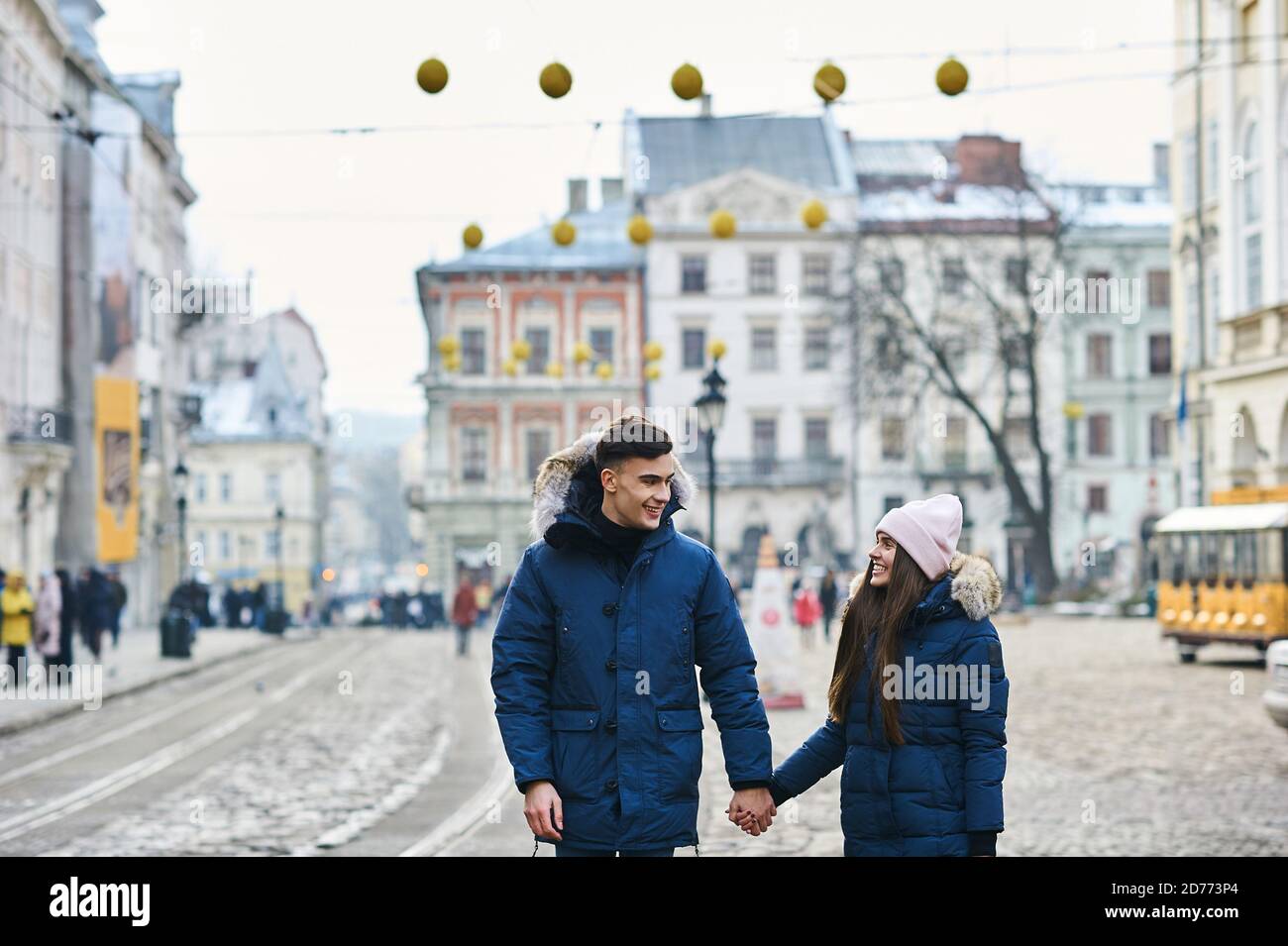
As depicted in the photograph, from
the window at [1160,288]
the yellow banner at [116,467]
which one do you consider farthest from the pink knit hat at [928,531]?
the window at [1160,288]

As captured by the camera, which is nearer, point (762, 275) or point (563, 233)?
point (563, 233)

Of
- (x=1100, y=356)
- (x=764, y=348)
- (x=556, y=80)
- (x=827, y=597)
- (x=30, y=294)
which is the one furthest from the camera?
(x=1100, y=356)

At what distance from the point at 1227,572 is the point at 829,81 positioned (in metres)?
17.0

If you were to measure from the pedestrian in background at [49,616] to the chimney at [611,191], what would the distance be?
5302 cm

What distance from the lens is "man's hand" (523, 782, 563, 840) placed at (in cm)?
479

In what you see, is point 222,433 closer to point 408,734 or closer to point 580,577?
point 408,734

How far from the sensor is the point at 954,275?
173ft

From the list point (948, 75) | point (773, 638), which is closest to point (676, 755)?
point (948, 75)

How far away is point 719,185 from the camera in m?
69.2

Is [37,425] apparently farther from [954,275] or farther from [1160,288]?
[1160,288]

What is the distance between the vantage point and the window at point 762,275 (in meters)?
71.1
